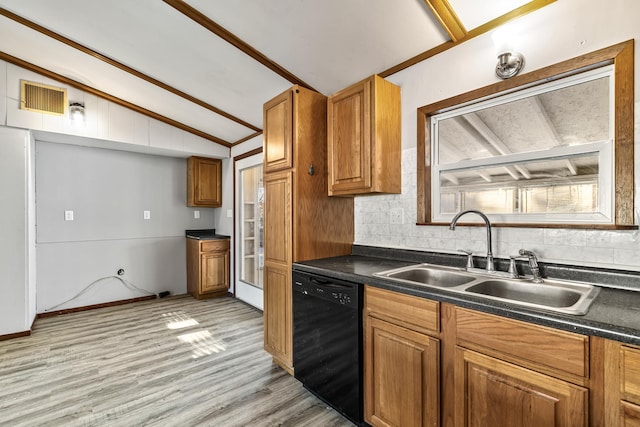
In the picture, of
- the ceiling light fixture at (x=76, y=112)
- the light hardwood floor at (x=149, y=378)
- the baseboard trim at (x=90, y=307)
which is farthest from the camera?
the baseboard trim at (x=90, y=307)

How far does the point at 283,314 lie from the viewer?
228cm

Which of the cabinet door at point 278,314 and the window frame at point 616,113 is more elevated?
the window frame at point 616,113

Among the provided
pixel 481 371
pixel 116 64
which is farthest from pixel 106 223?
pixel 481 371

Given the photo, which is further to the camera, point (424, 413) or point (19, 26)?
point (19, 26)

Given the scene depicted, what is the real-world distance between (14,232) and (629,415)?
441 centimetres

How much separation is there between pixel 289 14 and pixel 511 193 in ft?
5.56

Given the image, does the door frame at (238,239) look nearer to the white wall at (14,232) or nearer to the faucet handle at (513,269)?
the white wall at (14,232)

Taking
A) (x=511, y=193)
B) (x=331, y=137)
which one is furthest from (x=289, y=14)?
(x=511, y=193)

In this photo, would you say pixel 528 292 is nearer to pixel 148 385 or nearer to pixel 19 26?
pixel 148 385

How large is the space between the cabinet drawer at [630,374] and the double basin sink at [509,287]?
15cm

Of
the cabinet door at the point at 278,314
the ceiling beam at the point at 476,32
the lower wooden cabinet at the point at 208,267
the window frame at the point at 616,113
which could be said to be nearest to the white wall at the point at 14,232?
the lower wooden cabinet at the point at 208,267

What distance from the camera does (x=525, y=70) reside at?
1613 millimetres

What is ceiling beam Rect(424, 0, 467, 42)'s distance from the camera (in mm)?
1601

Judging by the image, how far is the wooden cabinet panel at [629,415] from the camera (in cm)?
88
